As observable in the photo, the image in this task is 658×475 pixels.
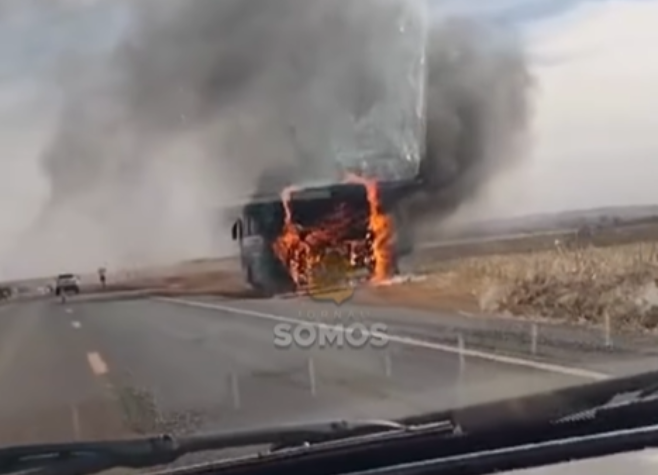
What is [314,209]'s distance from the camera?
2.03 m

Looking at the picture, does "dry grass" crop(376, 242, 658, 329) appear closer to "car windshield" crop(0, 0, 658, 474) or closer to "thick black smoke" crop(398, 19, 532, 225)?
"car windshield" crop(0, 0, 658, 474)

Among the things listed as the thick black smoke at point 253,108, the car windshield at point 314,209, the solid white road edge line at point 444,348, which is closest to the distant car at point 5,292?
the car windshield at point 314,209

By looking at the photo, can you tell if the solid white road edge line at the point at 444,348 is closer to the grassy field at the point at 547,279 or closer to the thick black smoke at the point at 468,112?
the grassy field at the point at 547,279

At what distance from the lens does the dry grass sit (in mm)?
2160

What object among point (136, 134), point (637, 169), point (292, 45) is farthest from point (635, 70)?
point (136, 134)

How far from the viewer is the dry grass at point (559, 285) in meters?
2.16

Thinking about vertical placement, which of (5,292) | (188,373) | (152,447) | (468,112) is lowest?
(152,447)

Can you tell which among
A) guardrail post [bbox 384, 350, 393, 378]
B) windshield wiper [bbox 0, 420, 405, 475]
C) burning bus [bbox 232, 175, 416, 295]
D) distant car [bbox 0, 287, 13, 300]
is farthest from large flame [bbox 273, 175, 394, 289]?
distant car [bbox 0, 287, 13, 300]

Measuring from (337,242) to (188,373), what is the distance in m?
0.37

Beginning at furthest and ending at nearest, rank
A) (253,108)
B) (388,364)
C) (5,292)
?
(388,364) < (253,108) < (5,292)

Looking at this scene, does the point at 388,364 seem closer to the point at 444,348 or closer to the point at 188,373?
the point at 444,348

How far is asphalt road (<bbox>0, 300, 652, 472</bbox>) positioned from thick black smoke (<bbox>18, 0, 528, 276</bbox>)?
14 cm

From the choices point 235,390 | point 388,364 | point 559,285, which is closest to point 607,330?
point 559,285

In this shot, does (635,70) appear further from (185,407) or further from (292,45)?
(185,407)
